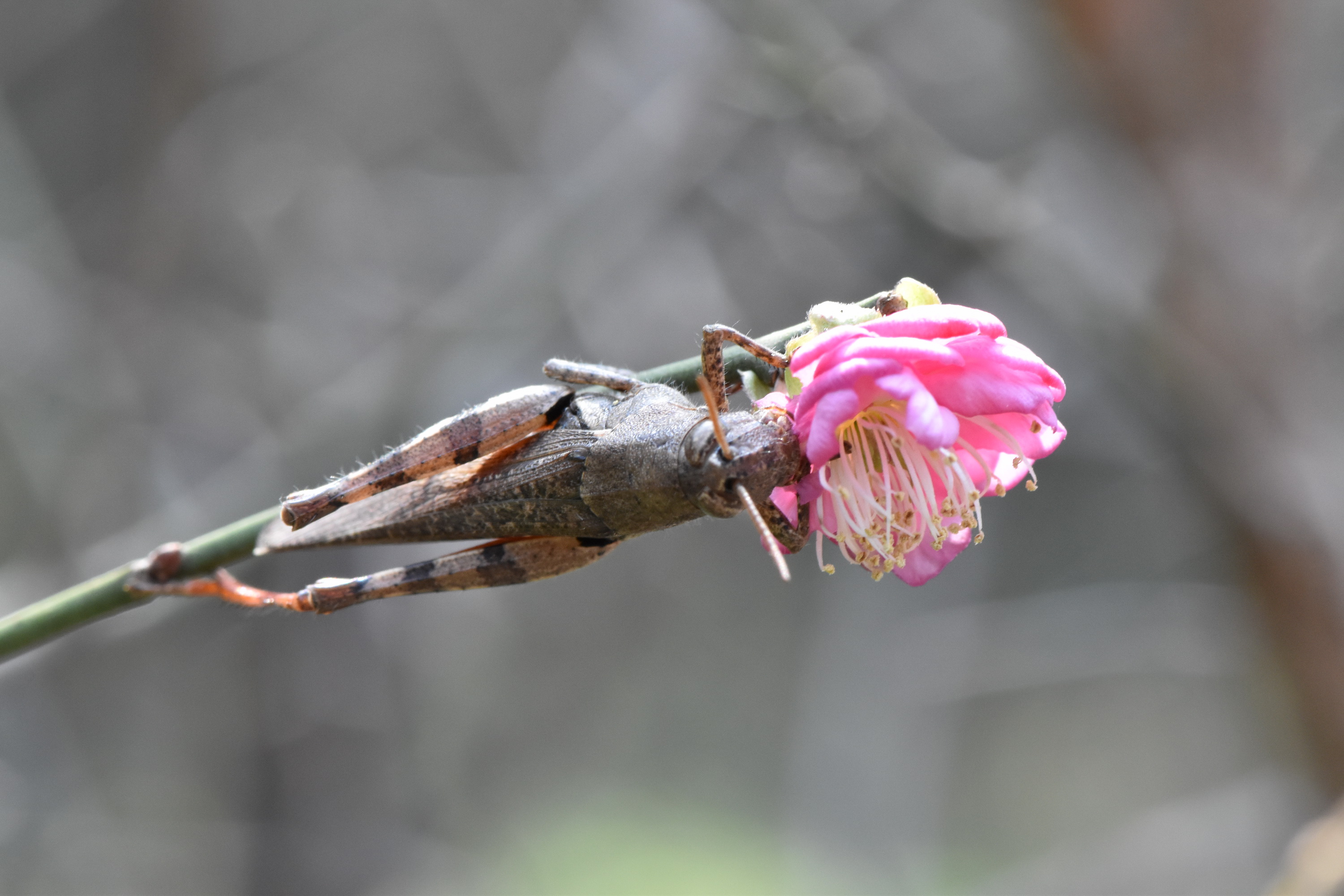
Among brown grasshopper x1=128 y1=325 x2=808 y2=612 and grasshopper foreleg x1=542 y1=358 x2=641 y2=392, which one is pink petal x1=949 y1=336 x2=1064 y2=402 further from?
grasshopper foreleg x1=542 y1=358 x2=641 y2=392

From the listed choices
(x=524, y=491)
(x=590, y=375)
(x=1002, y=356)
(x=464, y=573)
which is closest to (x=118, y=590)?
(x=464, y=573)

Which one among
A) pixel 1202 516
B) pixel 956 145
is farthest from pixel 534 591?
pixel 956 145

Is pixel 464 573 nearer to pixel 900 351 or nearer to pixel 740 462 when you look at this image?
pixel 740 462

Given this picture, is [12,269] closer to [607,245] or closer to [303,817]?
[607,245]

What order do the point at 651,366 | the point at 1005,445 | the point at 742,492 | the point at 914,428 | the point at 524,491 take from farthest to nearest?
the point at 651,366
the point at 524,491
the point at 1005,445
the point at 742,492
the point at 914,428

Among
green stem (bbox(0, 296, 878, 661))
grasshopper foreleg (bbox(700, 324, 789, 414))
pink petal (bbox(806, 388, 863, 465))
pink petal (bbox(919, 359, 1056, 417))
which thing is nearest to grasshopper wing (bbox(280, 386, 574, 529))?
green stem (bbox(0, 296, 878, 661))

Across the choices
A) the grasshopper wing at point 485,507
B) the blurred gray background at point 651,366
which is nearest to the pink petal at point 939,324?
the grasshopper wing at point 485,507
